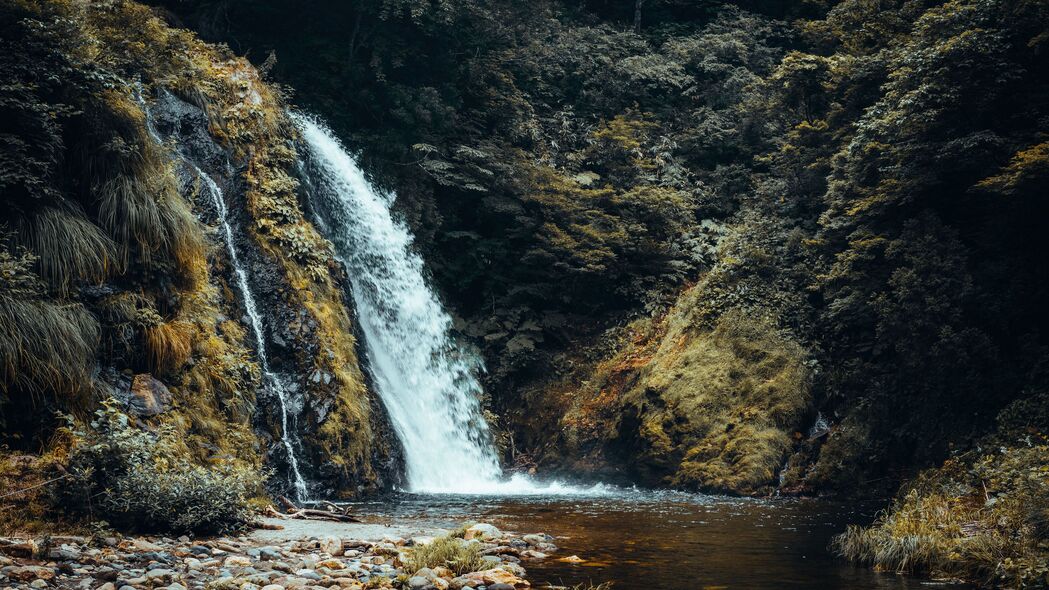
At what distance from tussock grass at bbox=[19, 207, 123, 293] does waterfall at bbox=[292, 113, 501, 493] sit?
732cm

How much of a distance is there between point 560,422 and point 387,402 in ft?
16.6

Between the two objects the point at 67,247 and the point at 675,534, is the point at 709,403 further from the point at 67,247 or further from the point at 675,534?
the point at 67,247

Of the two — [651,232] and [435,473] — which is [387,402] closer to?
[435,473]

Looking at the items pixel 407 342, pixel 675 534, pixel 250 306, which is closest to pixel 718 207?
pixel 407 342

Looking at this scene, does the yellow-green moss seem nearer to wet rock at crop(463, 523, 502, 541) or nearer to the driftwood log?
wet rock at crop(463, 523, 502, 541)

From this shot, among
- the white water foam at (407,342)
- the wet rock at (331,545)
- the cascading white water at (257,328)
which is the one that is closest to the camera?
the wet rock at (331,545)

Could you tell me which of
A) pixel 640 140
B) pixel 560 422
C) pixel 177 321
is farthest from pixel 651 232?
pixel 177 321

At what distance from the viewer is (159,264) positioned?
9.80 meters

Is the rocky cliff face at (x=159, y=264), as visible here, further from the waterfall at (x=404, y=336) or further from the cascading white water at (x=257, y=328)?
the waterfall at (x=404, y=336)

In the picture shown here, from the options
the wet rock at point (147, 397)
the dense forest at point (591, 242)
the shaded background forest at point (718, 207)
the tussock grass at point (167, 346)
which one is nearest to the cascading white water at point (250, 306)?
the dense forest at point (591, 242)

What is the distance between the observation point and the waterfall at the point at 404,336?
1630 cm

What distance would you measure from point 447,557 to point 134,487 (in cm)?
298

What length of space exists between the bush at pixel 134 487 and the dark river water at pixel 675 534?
3148mm

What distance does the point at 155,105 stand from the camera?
14.0 meters
